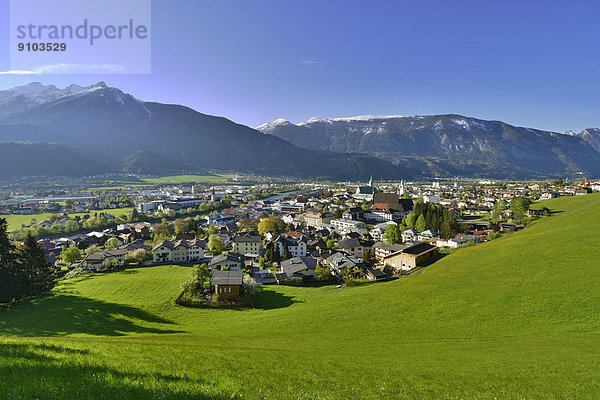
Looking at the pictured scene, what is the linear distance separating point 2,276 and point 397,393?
46.6 m

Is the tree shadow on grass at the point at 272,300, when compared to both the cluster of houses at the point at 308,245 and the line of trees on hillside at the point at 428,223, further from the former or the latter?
the line of trees on hillside at the point at 428,223

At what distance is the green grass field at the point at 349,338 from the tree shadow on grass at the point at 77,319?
0.19 meters

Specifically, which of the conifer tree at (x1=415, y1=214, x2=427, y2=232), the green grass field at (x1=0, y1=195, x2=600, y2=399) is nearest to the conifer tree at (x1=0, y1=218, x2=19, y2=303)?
the green grass field at (x1=0, y1=195, x2=600, y2=399)

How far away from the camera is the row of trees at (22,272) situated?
110ft

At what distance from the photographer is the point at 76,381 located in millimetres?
7348

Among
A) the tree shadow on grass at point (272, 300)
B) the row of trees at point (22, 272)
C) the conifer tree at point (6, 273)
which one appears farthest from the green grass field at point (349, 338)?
the row of trees at point (22, 272)

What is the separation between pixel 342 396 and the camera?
383 inches

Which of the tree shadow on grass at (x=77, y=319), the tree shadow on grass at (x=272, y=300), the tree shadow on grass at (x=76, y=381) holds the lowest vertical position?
the tree shadow on grass at (x=272, y=300)

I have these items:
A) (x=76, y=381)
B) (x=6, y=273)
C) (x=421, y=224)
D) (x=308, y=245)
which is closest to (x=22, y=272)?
(x=6, y=273)

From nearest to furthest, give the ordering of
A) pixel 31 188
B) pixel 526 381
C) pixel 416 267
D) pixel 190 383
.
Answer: pixel 190 383 < pixel 526 381 < pixel 416 267 < pixel 31 188

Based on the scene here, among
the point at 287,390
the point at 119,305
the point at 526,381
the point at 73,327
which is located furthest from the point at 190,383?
the point at 119,305

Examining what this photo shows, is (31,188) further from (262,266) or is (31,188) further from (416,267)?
(416,267)

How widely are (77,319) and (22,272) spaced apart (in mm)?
16962

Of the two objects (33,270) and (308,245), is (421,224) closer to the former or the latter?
(308,245)
